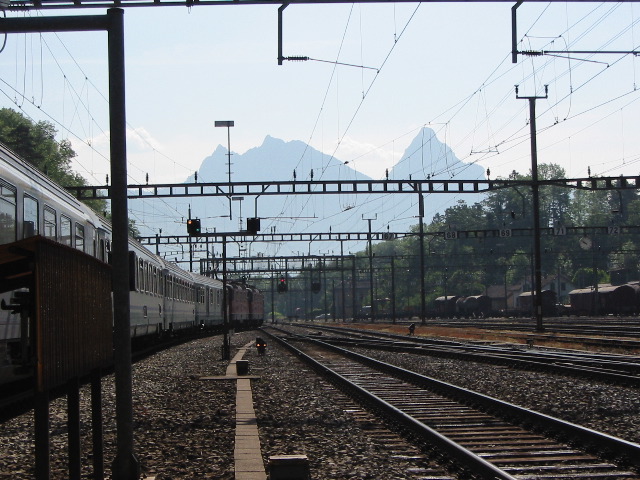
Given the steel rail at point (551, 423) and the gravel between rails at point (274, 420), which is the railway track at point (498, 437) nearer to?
the steel rail at point (551, 423)

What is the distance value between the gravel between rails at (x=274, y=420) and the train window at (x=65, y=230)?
272cm

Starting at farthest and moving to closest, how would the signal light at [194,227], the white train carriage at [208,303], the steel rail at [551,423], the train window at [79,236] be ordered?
the white train carriage at [208,303]
the signal light at [194,227]
the train window at [79,236]
the steel rail at [551,423]

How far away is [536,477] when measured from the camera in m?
8.16

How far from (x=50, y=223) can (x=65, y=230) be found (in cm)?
126

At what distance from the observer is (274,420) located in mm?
13078

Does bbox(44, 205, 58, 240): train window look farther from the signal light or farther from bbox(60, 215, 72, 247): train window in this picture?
the signal light

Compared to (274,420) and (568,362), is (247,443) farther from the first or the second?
(568,362)

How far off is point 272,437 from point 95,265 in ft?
15.1

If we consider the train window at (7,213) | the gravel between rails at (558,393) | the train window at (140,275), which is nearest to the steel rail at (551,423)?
the gravel between rails at (558,393)

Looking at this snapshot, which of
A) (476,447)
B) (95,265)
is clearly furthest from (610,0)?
(95,265)

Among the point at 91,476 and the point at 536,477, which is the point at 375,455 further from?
the point at 91,476

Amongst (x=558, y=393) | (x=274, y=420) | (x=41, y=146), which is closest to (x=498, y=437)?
(x=274, y=420)

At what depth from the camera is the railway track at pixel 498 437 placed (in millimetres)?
8594

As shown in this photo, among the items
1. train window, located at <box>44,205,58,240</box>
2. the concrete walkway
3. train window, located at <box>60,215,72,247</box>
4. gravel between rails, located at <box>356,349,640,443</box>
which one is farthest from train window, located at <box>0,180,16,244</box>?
gravel between rails, located at <box>356,349,640,443</box>
